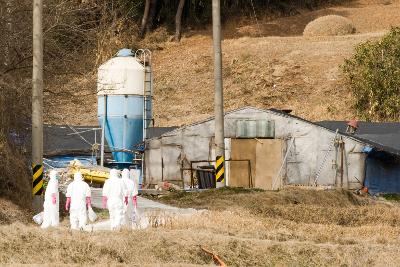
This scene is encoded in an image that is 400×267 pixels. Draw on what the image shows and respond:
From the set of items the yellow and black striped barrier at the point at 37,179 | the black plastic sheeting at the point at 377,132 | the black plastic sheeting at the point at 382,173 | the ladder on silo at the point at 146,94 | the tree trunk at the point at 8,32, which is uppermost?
the tree trunk at the point at 8,32

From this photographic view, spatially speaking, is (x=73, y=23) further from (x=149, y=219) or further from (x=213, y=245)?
(x=213, y=245)

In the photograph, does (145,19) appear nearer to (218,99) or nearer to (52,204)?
(218,99)

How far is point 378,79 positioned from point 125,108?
21.0 meters

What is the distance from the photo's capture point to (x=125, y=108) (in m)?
48.9

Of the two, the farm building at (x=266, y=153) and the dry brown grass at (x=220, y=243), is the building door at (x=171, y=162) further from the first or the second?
the dry brown grass at (x=220, y=243)

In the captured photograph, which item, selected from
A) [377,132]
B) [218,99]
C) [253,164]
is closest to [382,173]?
[253,164]

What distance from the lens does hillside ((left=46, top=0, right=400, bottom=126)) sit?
235ft

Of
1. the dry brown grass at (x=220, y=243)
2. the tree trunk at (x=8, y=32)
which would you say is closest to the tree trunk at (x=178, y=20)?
the tree trunk at (x=8, y=32)

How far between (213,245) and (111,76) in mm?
27045

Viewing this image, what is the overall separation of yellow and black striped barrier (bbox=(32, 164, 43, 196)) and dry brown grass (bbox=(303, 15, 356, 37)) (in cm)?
5311

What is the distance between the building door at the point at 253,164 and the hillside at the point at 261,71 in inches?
782

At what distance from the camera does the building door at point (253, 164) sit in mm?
46406

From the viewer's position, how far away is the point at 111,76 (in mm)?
48875

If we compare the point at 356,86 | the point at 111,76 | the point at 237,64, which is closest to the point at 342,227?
the point at 111,76
